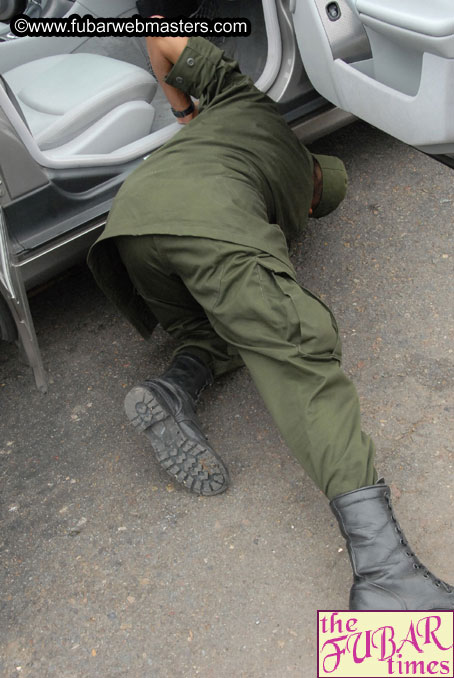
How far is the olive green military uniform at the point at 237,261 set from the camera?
61.7 inches

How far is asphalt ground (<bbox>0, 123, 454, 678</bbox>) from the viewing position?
63.4 inches

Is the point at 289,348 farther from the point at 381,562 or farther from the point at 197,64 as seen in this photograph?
the point at 197,64

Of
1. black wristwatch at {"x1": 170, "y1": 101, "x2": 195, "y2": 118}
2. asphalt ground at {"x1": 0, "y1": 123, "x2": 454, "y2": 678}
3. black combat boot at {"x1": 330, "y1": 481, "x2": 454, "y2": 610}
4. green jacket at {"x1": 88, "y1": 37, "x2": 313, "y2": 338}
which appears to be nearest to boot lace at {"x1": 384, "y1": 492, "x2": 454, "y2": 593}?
black combat boot at {"x1": 330, "y1": 481, "x2": 454, "y2": 610}

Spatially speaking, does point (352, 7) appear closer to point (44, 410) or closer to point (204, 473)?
point (204, 473)

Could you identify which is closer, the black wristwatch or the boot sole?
the boot sole

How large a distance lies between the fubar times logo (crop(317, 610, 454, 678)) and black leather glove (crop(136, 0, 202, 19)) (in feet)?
7.72

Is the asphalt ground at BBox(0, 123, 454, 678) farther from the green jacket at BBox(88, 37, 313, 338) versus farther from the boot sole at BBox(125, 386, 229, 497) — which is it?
the green jacket at BBox(88, 37, 313, 338)

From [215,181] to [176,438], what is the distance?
65 cm

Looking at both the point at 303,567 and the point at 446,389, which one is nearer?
the point at 303,567

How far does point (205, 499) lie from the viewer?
6.15 ft

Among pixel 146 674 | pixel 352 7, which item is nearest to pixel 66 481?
pixel 146 674

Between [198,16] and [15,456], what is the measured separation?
1.84m

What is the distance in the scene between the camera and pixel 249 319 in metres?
1.62

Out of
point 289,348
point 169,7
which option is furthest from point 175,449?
point 169,7
